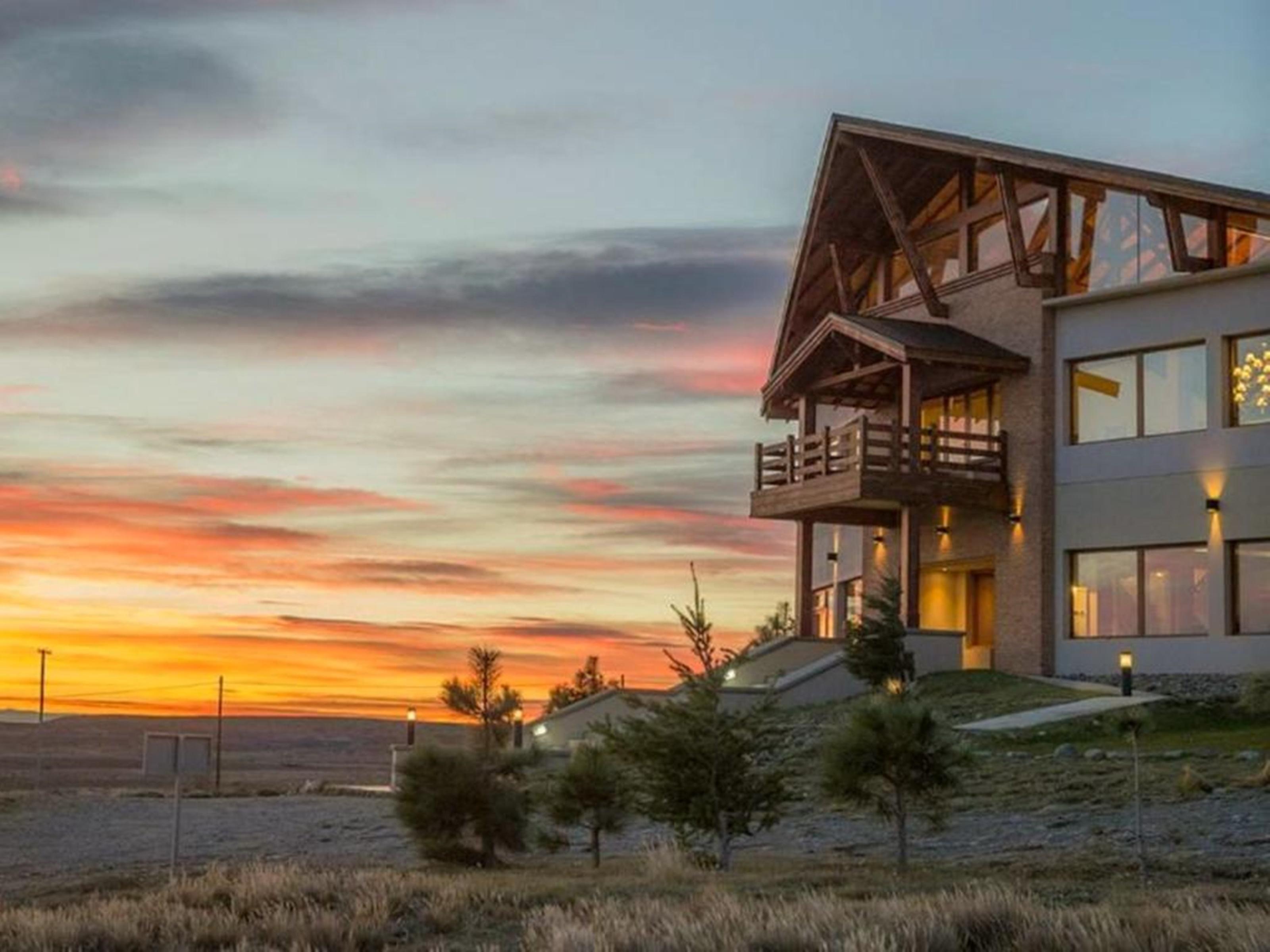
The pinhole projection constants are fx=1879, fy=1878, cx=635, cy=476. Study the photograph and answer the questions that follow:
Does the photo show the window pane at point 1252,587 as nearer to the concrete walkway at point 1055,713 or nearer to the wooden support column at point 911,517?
the concrete walkway at point 1055,713

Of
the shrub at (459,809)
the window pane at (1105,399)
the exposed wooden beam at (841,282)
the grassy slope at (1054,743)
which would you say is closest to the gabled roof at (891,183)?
the exposed wooden beam at (841,282)

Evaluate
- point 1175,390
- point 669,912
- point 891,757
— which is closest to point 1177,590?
point 1175,390

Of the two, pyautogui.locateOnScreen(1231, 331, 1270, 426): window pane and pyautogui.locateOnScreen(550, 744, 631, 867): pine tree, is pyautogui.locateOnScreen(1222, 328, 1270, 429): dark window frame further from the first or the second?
pyautogui.locateOnScreen(550, 744, 631, 867): pine tree

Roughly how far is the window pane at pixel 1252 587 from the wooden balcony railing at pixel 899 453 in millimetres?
5106

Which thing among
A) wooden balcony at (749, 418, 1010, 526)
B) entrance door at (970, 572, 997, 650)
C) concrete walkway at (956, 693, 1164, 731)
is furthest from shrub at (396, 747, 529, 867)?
entrance door at (970, 572, 997, 650)

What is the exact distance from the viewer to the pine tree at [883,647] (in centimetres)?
3247

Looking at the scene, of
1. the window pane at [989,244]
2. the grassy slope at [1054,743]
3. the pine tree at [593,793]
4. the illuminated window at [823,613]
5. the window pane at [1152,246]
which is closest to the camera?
the pine tree at [593,793]

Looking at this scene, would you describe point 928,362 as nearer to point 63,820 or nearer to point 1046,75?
point 1046,75

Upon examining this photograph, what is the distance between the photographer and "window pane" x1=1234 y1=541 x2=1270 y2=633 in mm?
31391

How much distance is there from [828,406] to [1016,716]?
15.8m

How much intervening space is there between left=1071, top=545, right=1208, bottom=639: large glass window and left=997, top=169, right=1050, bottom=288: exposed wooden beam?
513cm

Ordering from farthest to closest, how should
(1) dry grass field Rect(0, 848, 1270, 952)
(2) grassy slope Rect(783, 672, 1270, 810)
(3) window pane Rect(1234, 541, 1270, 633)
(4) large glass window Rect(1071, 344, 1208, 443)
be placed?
(4) large glass window Rect(1071, 344, 1208, 443)
(3) window pane Rect(1234, 541, 1270, 633)
(2) grassy slope Rect(783, 672, 1270, 810)
(1) dry grass field Rect(0, 848, 1270, 952)


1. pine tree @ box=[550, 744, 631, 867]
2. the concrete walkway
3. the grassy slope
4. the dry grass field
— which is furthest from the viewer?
the concrete walkway

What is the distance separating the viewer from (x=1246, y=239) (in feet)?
105
